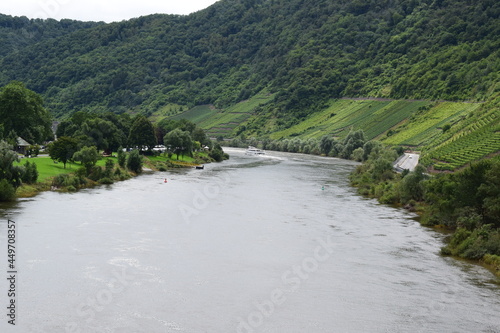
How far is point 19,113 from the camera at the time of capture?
120m

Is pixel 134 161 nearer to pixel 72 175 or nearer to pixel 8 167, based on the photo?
pixel 72 175

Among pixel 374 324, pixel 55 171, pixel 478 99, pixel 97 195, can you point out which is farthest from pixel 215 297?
pixel 478 99

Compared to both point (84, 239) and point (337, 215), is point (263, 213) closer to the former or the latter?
point (337, 215)

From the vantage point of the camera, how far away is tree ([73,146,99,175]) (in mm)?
99125

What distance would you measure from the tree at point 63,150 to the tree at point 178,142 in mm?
→ 42368

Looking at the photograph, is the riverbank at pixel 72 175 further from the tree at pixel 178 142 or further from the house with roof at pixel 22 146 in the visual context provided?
the tree at pixel 178 142

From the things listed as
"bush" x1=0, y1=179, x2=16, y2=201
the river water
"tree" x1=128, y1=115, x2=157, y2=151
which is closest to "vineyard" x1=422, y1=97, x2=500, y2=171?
the river water

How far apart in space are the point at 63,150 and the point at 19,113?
2540 centimetres

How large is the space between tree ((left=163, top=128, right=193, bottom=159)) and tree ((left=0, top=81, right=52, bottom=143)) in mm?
29332

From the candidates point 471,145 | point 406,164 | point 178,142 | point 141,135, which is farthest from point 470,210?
point 178,142

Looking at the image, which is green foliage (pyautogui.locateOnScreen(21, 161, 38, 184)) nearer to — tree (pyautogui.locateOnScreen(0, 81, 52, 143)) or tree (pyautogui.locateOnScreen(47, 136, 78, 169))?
tree (pyautogui.locateOnScreen(47, 136, 78, 169))

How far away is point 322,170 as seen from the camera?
138375mm

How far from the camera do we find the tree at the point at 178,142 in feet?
474

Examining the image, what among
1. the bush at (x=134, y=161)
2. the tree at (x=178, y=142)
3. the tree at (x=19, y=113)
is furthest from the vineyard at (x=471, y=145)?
the tree at (x=19, y=113)
